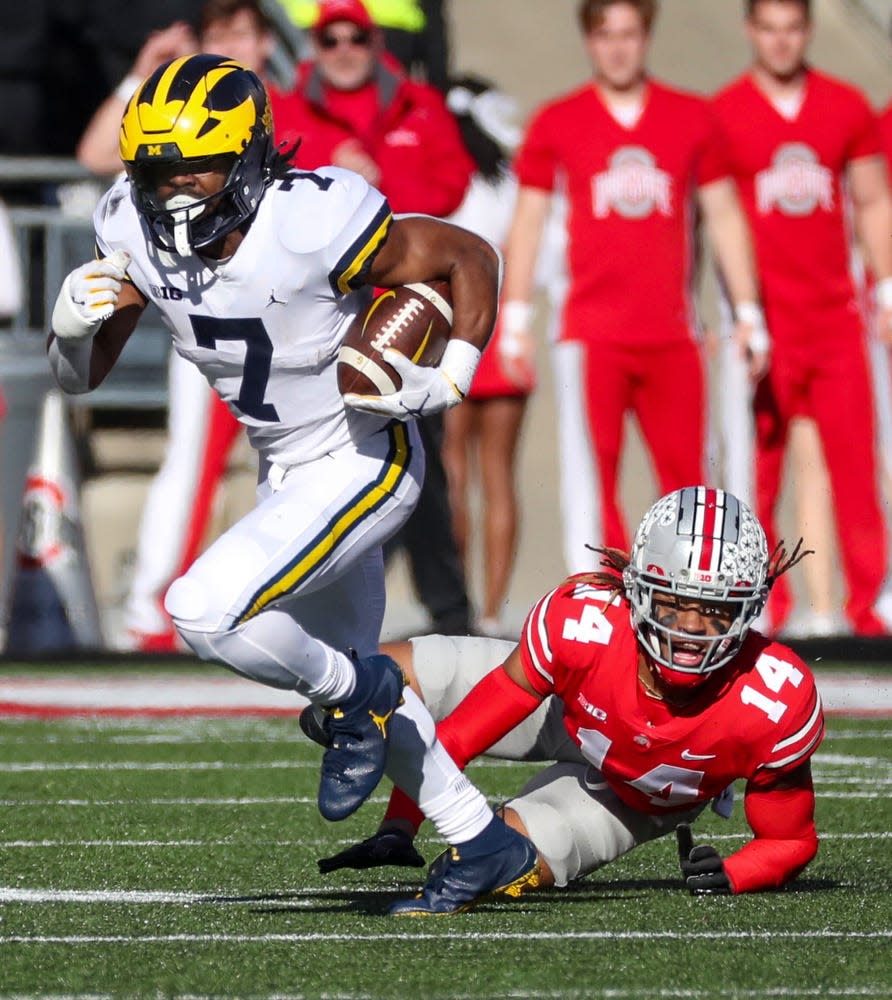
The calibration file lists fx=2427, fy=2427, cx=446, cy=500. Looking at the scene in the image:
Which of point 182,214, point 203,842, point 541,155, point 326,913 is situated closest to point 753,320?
point 541,155

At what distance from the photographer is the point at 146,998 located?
3688 millimetres

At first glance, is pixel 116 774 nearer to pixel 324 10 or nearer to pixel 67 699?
pixel 67 699

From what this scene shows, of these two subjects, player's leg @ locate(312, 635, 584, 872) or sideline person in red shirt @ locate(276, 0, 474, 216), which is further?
sideline person in red shirt @ locate(276, 0, 474, 216)

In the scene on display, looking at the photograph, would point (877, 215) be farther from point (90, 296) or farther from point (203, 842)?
point (90, 296)

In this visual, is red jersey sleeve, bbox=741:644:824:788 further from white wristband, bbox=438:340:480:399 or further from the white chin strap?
the white chin strap

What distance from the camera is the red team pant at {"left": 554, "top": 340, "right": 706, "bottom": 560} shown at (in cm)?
861

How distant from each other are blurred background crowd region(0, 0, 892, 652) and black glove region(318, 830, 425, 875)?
11.6ft

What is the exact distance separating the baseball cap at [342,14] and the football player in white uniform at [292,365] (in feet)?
12.2

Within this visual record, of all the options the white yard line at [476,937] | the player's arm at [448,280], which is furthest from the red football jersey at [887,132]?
the white yard line at [476,937]

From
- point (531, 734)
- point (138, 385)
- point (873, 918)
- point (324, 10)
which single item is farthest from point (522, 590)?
point (873, 918)

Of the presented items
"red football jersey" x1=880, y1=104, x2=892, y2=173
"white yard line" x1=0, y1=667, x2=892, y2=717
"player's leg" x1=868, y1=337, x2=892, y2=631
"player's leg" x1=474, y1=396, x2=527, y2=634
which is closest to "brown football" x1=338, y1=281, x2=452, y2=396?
"white yard line" x1=0, y1=667, x2=892, y2=717

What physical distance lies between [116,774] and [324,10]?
326cm

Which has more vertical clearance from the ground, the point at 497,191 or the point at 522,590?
the point at 497,191

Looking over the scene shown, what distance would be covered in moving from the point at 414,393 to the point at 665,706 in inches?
30.9
